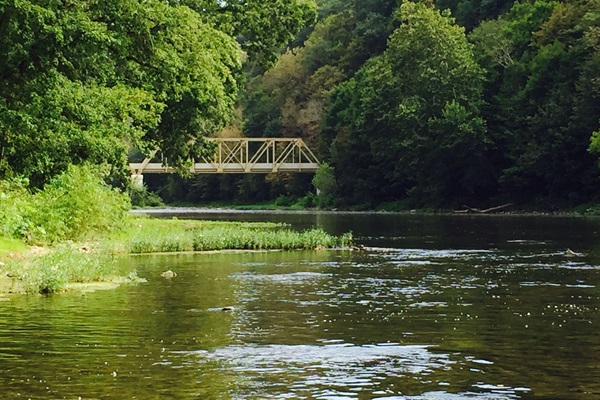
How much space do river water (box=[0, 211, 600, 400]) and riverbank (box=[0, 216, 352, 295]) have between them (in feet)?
3.02

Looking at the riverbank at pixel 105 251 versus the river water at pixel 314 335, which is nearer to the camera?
the river water at pixel 314 335

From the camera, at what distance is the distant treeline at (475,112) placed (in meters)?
96.0

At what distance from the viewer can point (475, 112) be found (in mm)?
105562

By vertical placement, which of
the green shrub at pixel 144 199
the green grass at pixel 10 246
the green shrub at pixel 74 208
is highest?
the green shrub at pixel 74 208

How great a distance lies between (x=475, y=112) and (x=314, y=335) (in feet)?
284

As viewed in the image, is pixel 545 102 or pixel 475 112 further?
pixel 475 112

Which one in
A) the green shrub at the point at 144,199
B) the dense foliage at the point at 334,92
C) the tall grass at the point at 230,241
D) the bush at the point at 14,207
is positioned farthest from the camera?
the green shrub at the point at 144,199

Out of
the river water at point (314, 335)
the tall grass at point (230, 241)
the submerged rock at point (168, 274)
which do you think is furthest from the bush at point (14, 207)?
the tall grass at point (230, 241)

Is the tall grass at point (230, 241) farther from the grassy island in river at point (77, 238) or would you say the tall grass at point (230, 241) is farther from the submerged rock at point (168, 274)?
the submerged rock at point (168, 274)

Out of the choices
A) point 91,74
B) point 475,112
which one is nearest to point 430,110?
point 475,112

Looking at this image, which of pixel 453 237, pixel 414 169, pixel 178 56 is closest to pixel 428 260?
pixel 178 56

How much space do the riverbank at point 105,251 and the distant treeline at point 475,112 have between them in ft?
151

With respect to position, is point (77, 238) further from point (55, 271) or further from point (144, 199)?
point (144, 199)

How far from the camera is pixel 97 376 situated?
54.9ft
